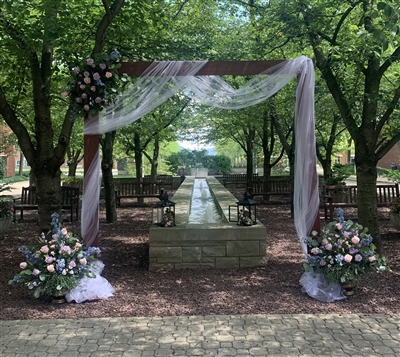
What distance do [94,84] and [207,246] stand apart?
9.69ft

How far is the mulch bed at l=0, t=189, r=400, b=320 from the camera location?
4.37 m

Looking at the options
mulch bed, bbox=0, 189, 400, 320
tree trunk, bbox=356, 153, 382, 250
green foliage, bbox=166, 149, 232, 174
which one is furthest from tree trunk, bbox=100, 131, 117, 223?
green foliage, bbox=166, 149, 232, 174

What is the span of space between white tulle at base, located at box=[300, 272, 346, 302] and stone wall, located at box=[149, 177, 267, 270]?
3.86ft

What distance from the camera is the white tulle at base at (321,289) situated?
467 centimetres

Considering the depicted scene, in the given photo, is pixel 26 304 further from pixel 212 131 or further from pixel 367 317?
pixel 212 131

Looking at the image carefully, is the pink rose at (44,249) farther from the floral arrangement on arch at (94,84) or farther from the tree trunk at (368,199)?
the tree trunk at (368,199)

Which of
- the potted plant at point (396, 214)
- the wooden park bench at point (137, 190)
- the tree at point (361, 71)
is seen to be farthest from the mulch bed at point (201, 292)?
the wooden park bench at point (137, 190)

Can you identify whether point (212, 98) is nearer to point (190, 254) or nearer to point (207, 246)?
point (207, 246)

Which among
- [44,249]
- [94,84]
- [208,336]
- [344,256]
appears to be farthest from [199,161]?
[208,336]

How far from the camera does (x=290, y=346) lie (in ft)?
11.4

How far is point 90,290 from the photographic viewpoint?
469 centimetres

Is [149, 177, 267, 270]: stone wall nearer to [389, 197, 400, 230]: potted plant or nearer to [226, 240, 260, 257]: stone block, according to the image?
[226, 240, 260, 257]: stone block

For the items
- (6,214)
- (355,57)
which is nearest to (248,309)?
(355,57)

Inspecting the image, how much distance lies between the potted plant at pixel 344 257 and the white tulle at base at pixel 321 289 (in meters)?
0.11
